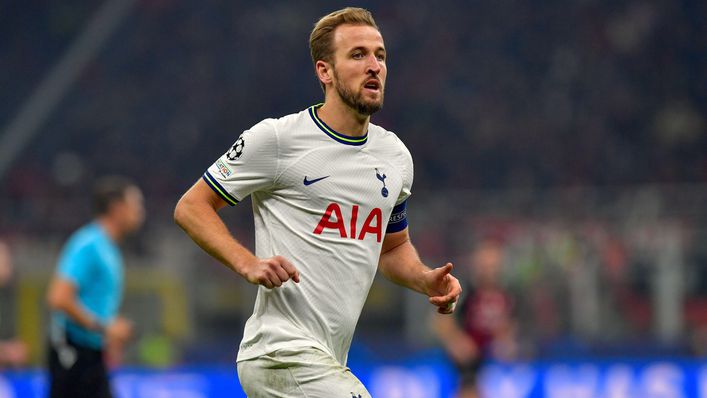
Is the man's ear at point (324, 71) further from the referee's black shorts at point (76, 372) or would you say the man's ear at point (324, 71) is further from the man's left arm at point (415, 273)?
the referee's black shorts at point (76, 372)

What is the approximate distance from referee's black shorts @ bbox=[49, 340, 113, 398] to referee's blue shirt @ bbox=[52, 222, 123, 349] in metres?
0.07

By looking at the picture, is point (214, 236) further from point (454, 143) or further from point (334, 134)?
point (454, 143)

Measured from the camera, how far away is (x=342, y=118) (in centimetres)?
413

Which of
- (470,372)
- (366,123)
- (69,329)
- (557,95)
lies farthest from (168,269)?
(366,123)

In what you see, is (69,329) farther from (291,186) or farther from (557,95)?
(557,95)

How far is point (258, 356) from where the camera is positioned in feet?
13.1

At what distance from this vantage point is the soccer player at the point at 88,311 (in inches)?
274

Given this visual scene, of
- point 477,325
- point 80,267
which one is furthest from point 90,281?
point 477,325

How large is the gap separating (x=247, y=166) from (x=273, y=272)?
1.75 ft

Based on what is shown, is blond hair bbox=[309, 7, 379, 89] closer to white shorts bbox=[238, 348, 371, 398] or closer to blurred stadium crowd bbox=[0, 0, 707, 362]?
white shorts bbox=[238, 348, 371, 398]

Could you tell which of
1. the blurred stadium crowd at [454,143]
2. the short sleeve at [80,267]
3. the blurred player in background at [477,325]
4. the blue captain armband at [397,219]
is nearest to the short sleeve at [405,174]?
the blue captain armband at [397,219]

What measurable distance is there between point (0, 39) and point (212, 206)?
17364 mm

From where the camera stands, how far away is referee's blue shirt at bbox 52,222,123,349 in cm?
712

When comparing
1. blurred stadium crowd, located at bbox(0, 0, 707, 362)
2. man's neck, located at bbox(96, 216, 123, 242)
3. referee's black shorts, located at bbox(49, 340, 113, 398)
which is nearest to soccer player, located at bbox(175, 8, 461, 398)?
referee's black shorts, located at bbox(49, 340, 113, 398)
